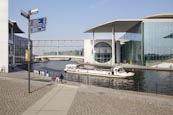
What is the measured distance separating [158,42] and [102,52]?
29102 mm

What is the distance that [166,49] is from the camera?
6125 centimetres

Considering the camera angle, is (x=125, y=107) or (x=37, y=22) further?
(x=37, y=22)

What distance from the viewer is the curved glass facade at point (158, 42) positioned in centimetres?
6119

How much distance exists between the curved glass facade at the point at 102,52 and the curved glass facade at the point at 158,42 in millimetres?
25331

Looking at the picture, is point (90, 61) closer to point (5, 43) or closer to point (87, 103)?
point (5, 43)

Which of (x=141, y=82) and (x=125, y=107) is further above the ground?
(x=125, y=107)

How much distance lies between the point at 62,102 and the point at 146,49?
182 feet

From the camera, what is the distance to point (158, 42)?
2435 inches

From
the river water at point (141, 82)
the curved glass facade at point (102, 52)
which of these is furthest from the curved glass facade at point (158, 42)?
the curved glass facade at point (102, 52)

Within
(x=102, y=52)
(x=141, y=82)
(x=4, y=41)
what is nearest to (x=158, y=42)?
(x=102, y=52)

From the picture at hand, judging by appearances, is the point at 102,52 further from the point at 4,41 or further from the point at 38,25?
the point at 38,25

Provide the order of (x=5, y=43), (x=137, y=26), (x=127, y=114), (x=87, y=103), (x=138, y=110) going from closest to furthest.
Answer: (x=127, y=114) < (x=138, y=110) < (x=87, y=103) < (x=5, y=43) < (x=137, y=26)

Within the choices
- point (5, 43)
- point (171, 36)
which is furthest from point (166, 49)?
point (5, 43)

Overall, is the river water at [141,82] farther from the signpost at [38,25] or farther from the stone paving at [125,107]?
the signpost at [38,25]
